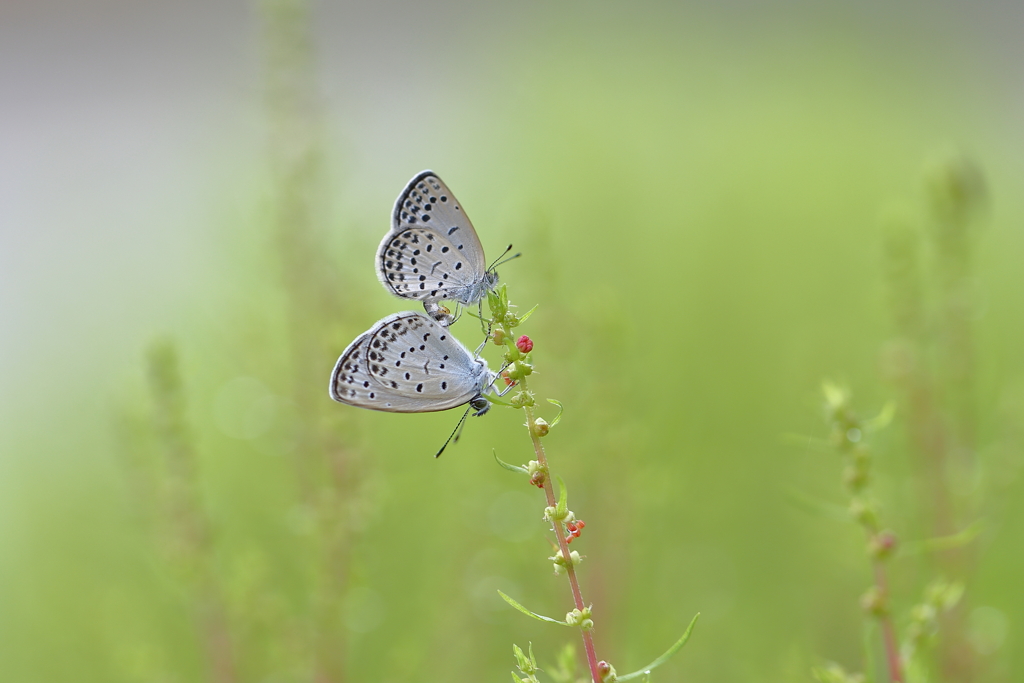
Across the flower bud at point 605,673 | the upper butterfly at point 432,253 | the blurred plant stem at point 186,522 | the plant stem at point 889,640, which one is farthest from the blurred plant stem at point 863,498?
the blurred plant stem at point 186,522

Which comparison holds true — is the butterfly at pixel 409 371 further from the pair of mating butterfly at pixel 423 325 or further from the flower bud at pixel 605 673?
the flower bud at pixel 605 673

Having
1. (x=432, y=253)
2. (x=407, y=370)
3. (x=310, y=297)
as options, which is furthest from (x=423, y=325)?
(x=310, y=297)

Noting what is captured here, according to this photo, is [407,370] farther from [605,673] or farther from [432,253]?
[605,673]

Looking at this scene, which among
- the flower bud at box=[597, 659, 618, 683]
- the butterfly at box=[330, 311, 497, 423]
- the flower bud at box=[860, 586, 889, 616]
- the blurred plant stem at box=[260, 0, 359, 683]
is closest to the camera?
the flower bud at box=[597, 659, 618, 683]

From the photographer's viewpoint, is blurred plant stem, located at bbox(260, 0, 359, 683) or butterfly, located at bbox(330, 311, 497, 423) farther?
blurred plant stem, located at bbox(260, 0, 359, 683)

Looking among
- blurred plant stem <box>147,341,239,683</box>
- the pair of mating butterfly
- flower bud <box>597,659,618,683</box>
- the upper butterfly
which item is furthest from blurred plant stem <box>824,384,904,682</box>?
blurred plant stem <box>147,341,239,683</box>

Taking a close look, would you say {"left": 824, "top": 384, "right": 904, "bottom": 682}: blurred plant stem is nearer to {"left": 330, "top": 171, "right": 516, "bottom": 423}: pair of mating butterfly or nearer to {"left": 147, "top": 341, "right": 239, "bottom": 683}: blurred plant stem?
{"left": 330, "top": 171, "right": 516, "bottom": 423}: pair of mating butterfly
